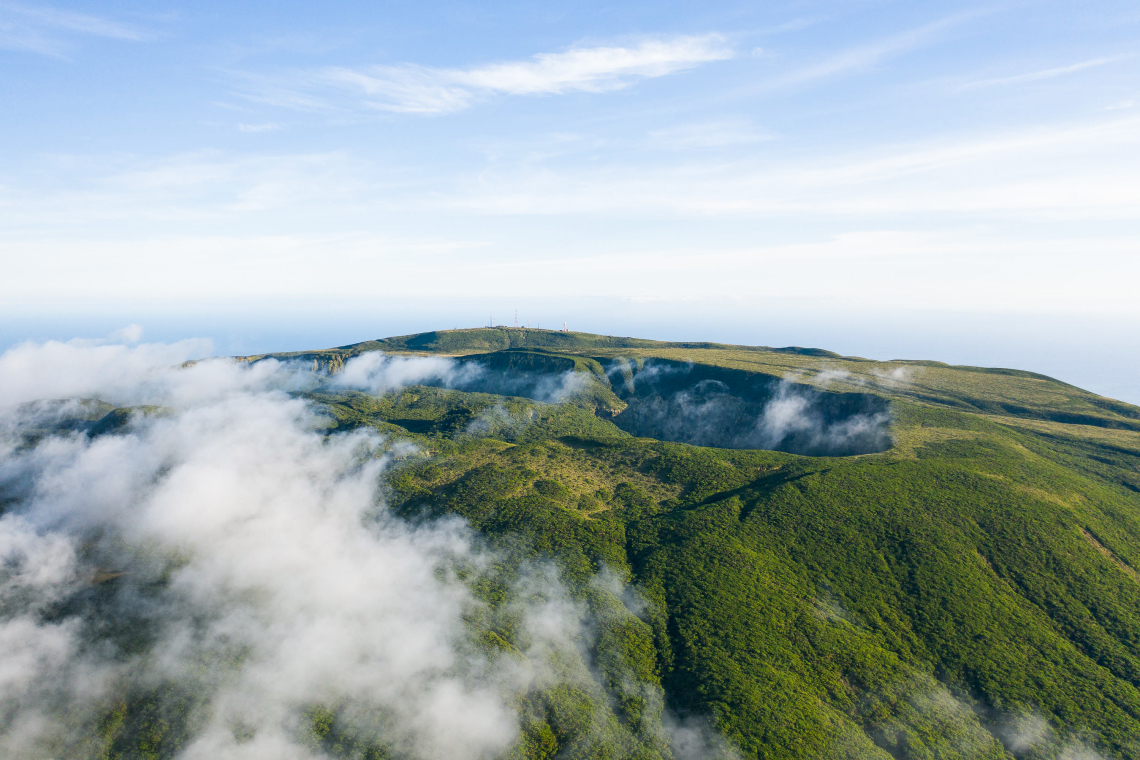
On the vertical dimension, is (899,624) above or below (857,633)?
above

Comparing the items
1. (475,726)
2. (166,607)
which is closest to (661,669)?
(475,726)

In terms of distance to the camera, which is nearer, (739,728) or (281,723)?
(739,728)

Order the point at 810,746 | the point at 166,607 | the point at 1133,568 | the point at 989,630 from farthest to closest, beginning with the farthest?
1. the point at 166,607
2. the point at 1133,568
3. the point at 989,630
4. the point at 810,746

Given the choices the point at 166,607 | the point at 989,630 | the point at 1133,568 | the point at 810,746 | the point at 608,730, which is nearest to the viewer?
the point at 810,746

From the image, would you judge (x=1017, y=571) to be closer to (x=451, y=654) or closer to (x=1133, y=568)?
(x=1133, y=568)

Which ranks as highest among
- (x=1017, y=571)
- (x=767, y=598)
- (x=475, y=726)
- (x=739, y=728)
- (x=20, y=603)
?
(x=1017, y=571)

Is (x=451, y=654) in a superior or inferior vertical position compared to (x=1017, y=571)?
inferior

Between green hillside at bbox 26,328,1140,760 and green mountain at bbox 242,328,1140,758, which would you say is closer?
green mountain at bbox 242,328,1140,758

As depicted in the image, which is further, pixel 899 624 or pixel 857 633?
pixel 899 624

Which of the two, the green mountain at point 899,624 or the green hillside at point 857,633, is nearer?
the green mountain at point 899,624

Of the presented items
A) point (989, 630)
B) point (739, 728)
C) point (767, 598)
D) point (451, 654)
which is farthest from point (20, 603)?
point (989, 630)
